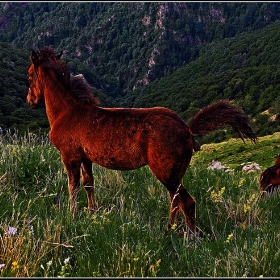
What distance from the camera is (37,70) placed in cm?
508

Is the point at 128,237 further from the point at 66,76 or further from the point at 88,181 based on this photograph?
the point at 66,76

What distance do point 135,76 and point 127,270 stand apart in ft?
650

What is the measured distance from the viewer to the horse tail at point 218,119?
15.0 feet

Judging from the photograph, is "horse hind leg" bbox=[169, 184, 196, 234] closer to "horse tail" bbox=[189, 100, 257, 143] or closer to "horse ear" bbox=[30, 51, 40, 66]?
"horse tail" bbox=[189, 100, 257, 143]

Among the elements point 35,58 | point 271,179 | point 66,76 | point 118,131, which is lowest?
point 271,179

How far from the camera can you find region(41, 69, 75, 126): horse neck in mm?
5039

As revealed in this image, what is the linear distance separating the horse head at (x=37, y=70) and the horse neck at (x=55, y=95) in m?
0.11

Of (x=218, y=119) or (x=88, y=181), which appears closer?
(x=218, y=119)

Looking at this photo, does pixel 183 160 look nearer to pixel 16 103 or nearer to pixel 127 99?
pixel 16 103

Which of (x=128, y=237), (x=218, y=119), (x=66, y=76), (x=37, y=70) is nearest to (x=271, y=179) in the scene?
(x=218, y=119)

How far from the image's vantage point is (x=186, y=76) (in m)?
166

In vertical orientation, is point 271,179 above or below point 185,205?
below

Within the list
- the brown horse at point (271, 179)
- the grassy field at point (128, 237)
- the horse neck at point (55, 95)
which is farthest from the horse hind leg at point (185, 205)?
the brown horse at point (271, 179)

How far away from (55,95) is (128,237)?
7.33 ft
